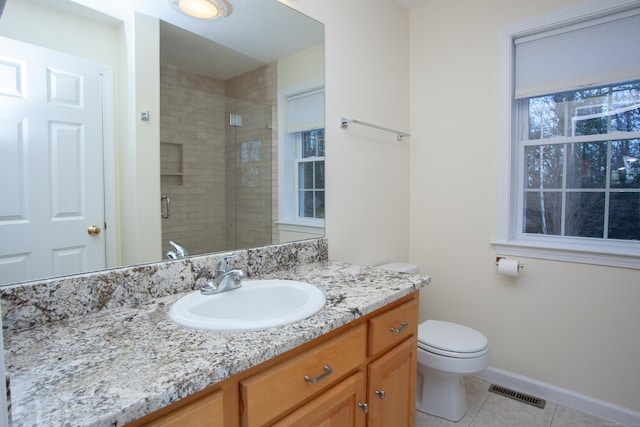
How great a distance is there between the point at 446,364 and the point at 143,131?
1.69 metres

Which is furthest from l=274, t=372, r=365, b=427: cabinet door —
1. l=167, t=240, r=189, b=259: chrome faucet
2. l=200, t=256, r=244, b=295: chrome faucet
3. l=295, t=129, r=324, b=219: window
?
l=295, t=129, r=324, b=219: window

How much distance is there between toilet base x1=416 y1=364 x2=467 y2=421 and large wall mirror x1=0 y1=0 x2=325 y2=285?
1.08 metres

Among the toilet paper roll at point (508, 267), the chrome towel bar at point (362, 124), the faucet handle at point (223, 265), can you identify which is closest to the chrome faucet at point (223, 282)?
the faucet handle at point (223, 265)

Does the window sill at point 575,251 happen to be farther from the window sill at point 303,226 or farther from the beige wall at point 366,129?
the window sill at point 303,226

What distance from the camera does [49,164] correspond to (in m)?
0.98

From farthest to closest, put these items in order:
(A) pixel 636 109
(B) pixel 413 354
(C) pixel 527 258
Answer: (C) pixel 527 258
(A) pixel 636 109
(B) pixel 413 354

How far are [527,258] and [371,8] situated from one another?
1.79 metres

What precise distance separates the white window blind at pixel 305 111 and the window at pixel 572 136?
1143 millimetres

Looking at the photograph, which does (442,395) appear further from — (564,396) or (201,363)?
(201,363)

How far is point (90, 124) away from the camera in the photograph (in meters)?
1.05

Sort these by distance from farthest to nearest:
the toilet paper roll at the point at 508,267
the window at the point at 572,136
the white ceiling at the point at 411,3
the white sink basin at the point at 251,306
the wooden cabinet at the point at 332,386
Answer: the white ceiling at the point at 411,3, the toilet paper roll at the point at 508,267, the window at the point at 572,136, the white sink basin at the point at 251,306, the wooden cabinet at the point at 332,386

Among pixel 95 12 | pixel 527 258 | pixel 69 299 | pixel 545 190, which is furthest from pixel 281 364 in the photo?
pixel 545 190

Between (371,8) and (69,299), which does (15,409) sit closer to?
(69,299)

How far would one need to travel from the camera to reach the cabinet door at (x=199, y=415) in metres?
0.65
